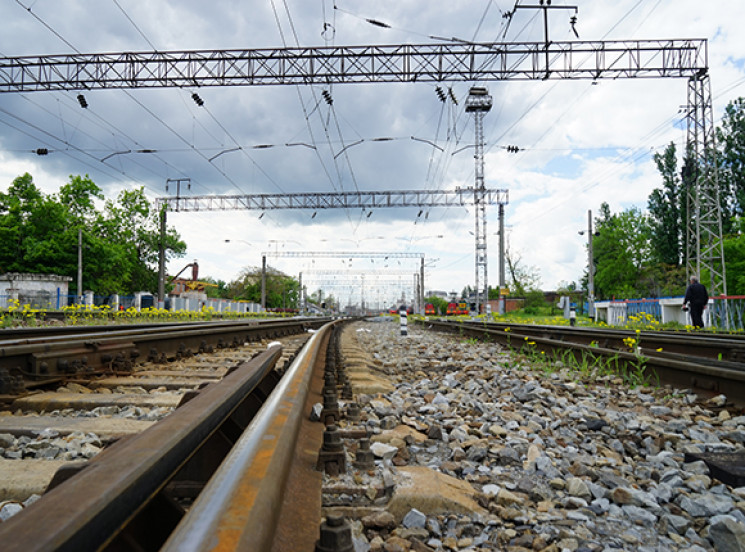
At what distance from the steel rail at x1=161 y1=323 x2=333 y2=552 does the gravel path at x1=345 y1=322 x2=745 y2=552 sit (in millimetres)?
460

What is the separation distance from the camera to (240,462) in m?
1.28

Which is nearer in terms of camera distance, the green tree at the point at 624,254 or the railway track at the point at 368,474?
the railway track at the point at 368,474

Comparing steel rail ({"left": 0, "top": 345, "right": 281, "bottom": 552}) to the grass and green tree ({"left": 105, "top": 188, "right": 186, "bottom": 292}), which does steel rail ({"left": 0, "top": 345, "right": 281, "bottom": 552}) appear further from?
green tree ({"left": 105, "top": 188, "right": 186, "bottom": 292})

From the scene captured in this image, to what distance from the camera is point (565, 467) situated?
2.40 meters

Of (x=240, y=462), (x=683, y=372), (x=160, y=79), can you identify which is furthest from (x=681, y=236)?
(x=240, y=462)

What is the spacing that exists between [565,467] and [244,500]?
191cm

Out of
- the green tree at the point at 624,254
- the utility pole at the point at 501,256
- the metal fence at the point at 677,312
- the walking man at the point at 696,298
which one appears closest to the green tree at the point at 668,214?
the green tree at the point at 624,254

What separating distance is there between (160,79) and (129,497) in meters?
20.3

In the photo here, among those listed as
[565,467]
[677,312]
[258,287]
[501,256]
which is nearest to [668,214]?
[501,256]

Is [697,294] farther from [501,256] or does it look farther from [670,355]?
[501,256]

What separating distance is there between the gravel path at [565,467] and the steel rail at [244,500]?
0.46 metres

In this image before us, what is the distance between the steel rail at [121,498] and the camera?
0.80 meters

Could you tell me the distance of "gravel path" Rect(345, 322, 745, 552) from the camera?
66.6 inches

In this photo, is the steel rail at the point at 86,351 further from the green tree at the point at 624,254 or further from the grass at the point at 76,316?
the green tree at the point at 624,254
